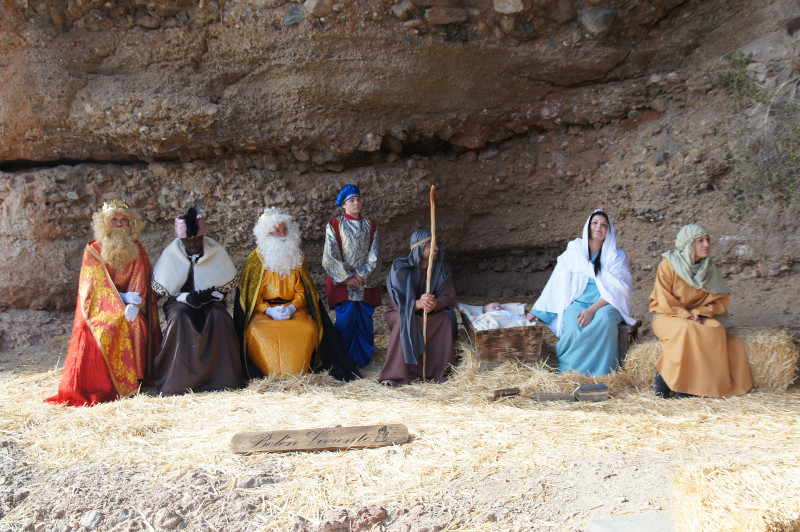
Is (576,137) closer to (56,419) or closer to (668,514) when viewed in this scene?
(668,514)

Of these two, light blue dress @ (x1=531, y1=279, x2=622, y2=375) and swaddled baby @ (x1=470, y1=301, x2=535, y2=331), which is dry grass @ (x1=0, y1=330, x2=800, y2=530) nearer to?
light blue dress @ (x1=531, y1=279, x2=622, y2=375)

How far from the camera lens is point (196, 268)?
5309 mm

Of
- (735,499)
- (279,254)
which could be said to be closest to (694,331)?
(735,499)

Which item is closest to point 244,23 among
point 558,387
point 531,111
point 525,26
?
point 525,26

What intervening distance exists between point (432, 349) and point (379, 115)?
3063mm

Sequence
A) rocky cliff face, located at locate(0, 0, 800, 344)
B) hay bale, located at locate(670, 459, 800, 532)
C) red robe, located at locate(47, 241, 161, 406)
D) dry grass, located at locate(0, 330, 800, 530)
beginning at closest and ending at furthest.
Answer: hay bale, located at locate(670, 459, 800, 532) < dry grass, located at locate(0, 330, 800, 530) < red robe, located at locate(47, 241, 161, 406) < rocky cliff face, located at locate(0, 0, 800, 344)

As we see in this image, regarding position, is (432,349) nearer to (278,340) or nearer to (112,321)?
(278,340)

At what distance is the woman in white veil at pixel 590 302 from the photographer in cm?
503

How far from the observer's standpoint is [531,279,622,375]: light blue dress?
5.00m

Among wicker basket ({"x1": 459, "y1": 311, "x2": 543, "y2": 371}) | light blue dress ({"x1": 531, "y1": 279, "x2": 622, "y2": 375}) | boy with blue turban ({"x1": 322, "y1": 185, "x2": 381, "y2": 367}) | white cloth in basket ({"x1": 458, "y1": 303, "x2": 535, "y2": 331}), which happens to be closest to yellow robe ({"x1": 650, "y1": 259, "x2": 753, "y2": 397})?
light blue dress ({"x1": 531, "y1": 279, "x2": 622, "y2": 375})

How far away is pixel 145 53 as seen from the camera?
248 inches

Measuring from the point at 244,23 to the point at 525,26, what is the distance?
3.08 metres

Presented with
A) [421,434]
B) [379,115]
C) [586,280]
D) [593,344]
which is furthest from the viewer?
[379,115]

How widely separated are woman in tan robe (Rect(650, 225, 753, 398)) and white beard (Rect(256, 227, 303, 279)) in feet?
11.2
